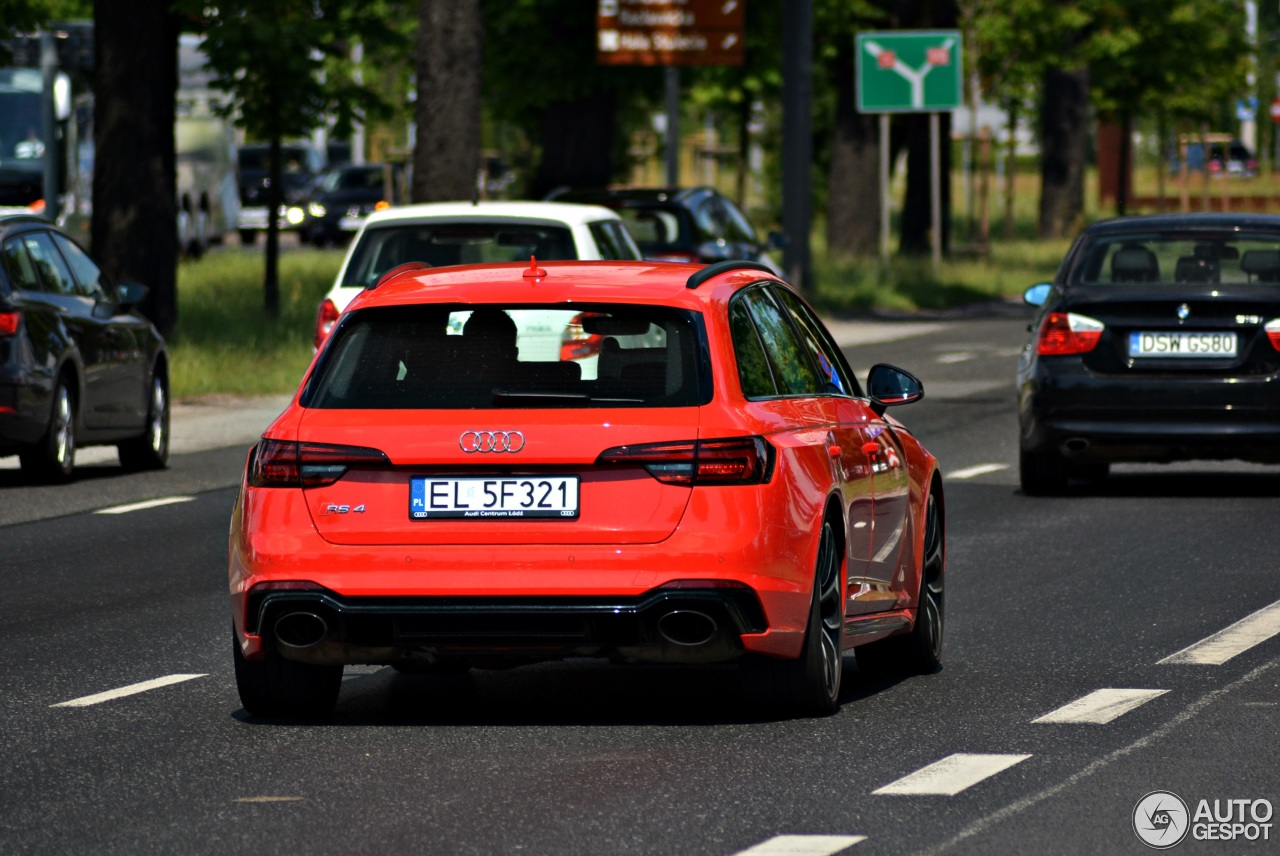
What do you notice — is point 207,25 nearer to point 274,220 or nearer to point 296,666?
point 274,220

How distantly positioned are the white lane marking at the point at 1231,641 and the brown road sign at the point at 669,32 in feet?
86.7

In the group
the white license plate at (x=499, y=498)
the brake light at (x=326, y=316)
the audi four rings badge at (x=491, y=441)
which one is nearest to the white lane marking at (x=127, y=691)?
the white license plate at (x=499, y=498)

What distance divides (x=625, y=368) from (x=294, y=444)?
3.10 ft

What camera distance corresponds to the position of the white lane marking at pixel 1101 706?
8133 millimetres

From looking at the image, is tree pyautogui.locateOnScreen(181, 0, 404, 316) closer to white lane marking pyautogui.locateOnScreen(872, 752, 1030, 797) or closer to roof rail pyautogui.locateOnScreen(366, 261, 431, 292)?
roof rail pyautogui.locateOnScreen(366, 261, 431, 292)

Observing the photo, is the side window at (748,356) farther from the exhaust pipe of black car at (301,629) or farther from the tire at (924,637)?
the exhaust pipe of black car at (301,629)

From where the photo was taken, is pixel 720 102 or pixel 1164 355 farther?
pixel 720 102

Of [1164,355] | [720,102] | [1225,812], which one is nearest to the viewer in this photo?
[1225,812]

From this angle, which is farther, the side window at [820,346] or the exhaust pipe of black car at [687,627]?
the side window at [820,346]

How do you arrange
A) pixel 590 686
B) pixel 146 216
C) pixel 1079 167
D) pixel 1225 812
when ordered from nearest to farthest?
pixel 1225 812 < pixel 590 686 < pixel 146 216 < pixel 1079 167

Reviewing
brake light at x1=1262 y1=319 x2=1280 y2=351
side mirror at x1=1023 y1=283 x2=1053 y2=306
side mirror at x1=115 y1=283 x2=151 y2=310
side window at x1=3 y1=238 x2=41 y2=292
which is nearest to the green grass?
side mirror at x1=115 y1=283 x2=151 y2=310

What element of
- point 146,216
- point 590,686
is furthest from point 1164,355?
point 146,216

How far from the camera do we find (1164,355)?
48.9 feet

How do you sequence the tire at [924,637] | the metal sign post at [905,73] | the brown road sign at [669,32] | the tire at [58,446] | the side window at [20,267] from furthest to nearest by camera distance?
the metal sign post at [905,73]
the brown road sign at [669,32]
the tire at [58,446]
the side window at [20,267]
the tire at [924,637]
